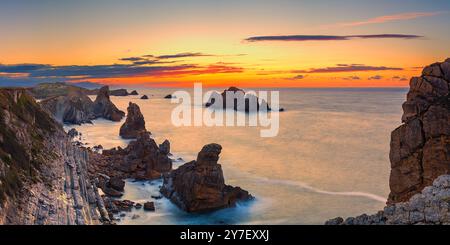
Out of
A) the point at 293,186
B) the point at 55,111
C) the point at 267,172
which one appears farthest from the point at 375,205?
the point at 55,111

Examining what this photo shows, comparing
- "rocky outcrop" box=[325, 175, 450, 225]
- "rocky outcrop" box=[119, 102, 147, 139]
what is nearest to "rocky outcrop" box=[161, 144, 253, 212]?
"rocky outcrop" box=[325, 175, 450, 225]

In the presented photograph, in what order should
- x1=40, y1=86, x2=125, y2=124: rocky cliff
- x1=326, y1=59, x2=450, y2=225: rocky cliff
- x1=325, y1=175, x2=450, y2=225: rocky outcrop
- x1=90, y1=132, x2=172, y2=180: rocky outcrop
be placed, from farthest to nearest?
1. x1=40, y1=86, x2=125, y2=124: rocky cliff
2. x1=90, y1=132, x2=172, y2=180: rocky outcrop
3. x1=326, y1=59, x2=450, y2=225: rocky cliff
4. x1=325, y1=175, x2=450, y2=225: rocky outcrop

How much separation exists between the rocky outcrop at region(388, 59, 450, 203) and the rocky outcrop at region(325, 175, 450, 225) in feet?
56.7

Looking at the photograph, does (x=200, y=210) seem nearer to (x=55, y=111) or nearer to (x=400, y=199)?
(x=400, y=199)

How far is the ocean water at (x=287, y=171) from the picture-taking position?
51612 millimetres

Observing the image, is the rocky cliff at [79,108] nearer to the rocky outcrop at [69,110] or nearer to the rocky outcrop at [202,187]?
the rocky outcrop at [69,110]

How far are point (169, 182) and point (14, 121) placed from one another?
20.3 m

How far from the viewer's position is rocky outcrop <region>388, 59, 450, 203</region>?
31.6 m

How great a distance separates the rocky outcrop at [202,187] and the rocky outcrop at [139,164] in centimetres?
1124

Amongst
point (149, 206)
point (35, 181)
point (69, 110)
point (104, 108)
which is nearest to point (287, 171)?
point (149, 206)

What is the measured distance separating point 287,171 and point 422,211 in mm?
66680

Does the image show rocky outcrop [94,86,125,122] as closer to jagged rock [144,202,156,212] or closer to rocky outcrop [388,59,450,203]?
jagged rock [144,202,156,212]

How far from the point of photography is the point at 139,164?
64.8 meters
